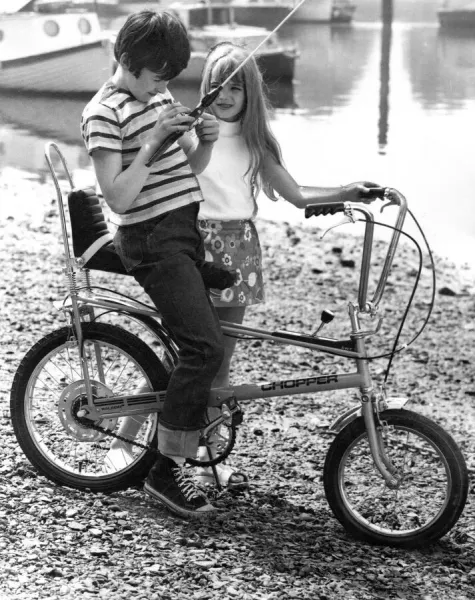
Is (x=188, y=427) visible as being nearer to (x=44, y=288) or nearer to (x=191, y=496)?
(x=191, y=496)

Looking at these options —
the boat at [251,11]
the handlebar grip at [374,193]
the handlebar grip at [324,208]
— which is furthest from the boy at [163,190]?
the boat at [251,11]

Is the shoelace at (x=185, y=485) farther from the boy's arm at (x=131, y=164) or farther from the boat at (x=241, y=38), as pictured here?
the boat at (x=241, y=38)

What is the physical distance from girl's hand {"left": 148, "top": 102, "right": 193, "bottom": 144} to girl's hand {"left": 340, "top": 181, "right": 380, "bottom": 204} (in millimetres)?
558

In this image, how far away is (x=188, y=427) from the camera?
3322 mm

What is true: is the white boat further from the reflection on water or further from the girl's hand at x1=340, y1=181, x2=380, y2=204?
the girl's hand at x1=340, y1=181, x2=380, y2=204

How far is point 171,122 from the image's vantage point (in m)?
2.87

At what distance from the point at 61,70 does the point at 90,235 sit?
860 centimetres

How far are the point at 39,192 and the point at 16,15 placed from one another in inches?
123

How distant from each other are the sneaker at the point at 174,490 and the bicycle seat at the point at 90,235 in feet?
2.21

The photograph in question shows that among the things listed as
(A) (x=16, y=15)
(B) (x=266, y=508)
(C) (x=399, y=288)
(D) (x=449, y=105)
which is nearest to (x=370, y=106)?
(D) (x=449, y=105)

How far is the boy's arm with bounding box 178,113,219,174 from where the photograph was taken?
119 inches

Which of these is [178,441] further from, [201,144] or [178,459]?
[201,144]

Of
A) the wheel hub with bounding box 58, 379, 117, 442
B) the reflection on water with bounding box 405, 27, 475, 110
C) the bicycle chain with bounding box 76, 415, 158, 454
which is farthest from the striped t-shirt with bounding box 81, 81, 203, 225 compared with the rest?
the reflection on water with bounding box 405, 27, 475, 110

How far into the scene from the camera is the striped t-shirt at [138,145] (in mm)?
3020
